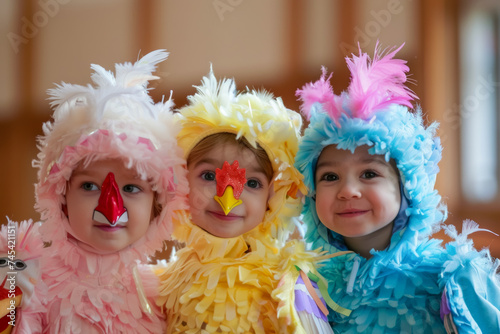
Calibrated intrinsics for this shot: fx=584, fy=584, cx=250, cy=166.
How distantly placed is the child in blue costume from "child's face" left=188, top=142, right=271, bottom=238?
12 centimetres

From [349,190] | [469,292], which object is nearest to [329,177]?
[349,190]

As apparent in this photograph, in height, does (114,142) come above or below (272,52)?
below

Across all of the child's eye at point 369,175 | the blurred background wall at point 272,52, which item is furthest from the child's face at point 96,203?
the blurred background wall at point 272,52

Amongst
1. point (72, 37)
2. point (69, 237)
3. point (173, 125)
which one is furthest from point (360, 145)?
point (72, 37)

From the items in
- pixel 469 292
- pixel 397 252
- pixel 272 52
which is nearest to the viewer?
pixel 469 292

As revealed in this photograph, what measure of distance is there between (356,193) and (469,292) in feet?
1.00

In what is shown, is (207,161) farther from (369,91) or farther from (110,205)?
(369,91)

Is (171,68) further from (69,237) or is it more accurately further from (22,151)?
(69,237)

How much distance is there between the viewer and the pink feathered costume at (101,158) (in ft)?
4.02

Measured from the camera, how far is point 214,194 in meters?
1.31

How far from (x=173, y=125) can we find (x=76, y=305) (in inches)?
17.6

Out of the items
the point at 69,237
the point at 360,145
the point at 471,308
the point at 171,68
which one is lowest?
the point at 471,308

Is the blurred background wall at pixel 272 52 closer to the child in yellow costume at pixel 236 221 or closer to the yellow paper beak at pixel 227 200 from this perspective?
the child in yellow costume at pixel 236 221

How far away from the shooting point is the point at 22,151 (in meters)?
3.24
